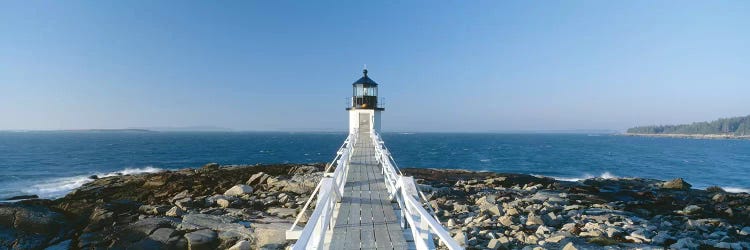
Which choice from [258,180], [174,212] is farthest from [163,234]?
[258,180]

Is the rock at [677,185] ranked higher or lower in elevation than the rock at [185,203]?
lower

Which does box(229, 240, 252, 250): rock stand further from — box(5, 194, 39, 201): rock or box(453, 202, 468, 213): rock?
box(5, 194, 39, 201): rock

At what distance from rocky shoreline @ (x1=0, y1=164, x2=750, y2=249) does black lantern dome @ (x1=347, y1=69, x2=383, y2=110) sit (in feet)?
24.0

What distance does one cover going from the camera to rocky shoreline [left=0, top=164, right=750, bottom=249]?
13203 mm

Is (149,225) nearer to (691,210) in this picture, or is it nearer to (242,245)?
(242,245)

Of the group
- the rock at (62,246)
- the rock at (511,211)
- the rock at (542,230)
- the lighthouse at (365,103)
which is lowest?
the rock at (62,246)

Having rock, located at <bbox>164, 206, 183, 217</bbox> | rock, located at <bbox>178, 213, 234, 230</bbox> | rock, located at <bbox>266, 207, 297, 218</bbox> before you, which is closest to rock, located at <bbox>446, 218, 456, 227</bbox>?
rock, located at <bbox>266, 207, 297, 218</bbox>

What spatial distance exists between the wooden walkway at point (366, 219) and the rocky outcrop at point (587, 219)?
376 cm

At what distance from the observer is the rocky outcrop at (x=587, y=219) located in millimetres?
12773

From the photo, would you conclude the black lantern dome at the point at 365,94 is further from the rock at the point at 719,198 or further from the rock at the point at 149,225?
the rock at the point at 719,198

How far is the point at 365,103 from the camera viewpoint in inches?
1071

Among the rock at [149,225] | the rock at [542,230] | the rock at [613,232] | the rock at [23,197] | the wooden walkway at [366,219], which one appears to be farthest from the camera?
the rock at [23,197]

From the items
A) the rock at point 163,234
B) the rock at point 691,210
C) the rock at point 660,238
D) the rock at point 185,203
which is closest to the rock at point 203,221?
the rock at point 163,234

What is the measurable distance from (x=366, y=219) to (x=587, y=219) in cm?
1250
